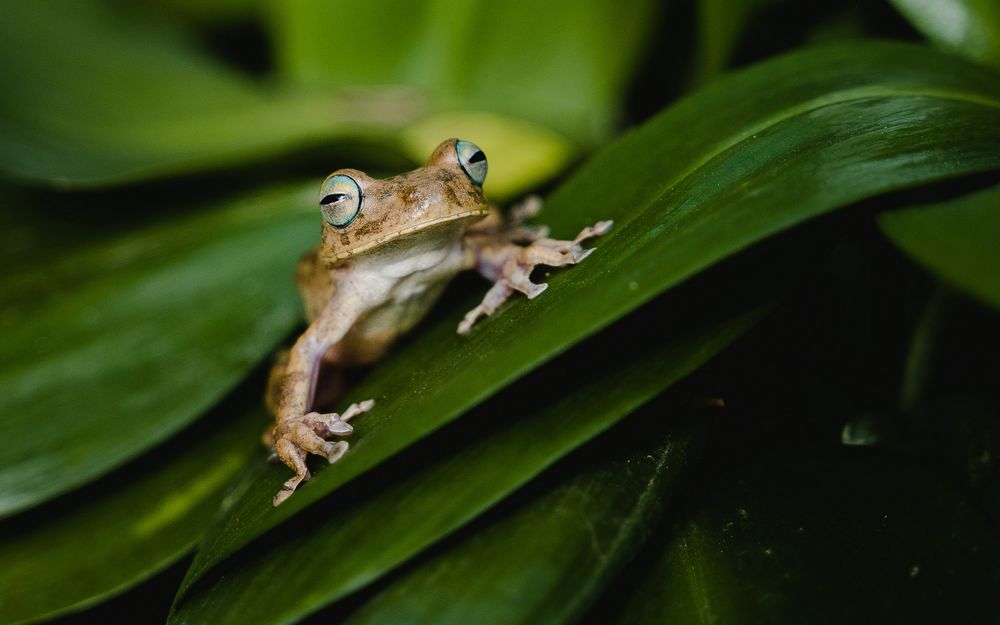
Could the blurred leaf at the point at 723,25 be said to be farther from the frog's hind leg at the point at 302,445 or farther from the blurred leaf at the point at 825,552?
the frog's hind leg at the point at 302,445

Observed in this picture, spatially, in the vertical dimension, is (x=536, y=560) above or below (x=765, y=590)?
above

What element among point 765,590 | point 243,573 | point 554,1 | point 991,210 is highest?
point 554,1

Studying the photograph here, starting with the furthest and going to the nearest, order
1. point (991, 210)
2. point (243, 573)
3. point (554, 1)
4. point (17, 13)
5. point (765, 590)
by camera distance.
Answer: point (17, 13) → point (554, 1) → point (243, 573) → point (765, 590) → point (991, 210)

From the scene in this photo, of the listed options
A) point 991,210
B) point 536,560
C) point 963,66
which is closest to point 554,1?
point 963,66

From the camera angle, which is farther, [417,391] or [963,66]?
[963,66]

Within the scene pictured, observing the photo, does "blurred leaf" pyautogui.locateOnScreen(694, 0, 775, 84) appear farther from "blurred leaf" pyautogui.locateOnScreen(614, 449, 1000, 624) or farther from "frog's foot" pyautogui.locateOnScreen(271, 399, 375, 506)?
"frog's foot" pyautogui.locateOnScreen(271, 399, 375, 506)

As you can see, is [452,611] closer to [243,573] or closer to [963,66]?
[243,573]

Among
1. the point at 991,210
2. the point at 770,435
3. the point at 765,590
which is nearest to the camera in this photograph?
the point at 991,210

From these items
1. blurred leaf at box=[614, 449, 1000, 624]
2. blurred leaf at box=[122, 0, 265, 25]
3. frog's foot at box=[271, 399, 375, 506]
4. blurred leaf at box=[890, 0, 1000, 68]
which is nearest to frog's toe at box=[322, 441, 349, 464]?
frog's foot at box=[271, 399, 375, 506]
